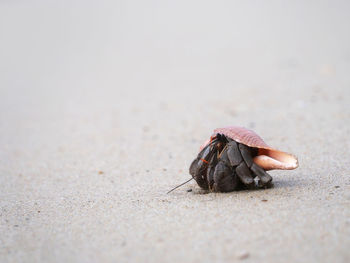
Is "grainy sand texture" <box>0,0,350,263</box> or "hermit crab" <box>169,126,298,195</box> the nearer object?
"grainy sand texture" <box>0,0,350,263</box>

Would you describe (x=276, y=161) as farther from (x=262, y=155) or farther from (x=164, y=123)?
(x=164, y=123)

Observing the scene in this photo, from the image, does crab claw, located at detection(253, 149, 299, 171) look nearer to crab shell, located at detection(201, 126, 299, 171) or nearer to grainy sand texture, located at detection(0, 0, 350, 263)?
crab shell, located at detection(201, 126, 299, 171)

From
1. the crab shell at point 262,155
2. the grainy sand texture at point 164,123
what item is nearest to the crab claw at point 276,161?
the crab shell at point 262,155

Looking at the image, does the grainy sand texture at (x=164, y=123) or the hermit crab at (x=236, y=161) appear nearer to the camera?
the grainy sand texture at (x=164, y=123)

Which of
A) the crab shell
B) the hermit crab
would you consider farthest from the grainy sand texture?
the crab shell

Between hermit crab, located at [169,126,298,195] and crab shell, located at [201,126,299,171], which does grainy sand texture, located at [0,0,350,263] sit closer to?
hermit crab, located at [169,126,298,195]

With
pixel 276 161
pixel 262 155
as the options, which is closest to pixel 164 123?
pixel 262 155

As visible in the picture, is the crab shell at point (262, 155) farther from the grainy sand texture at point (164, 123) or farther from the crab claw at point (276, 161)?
the grainy sand texture at point (164, 123)

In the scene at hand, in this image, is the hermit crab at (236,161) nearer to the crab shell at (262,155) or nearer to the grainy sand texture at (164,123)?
the crab shell at (262,155)
